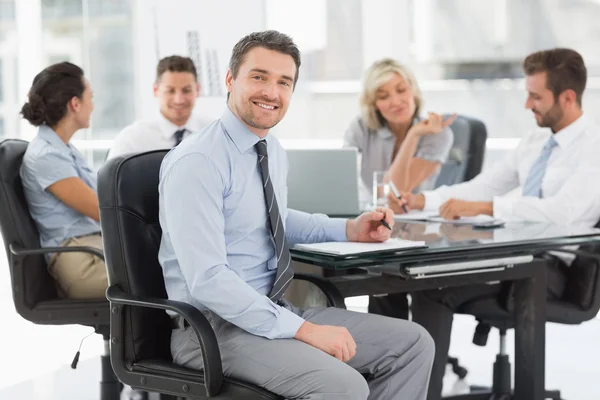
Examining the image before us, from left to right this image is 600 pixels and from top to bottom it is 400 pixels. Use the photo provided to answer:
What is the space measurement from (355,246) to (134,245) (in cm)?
60

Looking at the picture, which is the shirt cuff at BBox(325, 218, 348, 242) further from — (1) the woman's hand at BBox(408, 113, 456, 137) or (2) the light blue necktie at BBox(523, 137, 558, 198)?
(1) the woman's hand at BBox(408, 113, 456, 137)

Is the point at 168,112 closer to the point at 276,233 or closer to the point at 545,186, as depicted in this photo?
the point at 545,186

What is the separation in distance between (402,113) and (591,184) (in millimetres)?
1194

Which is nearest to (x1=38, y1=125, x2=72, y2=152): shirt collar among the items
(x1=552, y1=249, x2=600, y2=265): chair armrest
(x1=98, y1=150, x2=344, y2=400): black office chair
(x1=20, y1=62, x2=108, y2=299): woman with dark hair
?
(x1=20, y1=62, x2=108, y2=299): woman with dark hair

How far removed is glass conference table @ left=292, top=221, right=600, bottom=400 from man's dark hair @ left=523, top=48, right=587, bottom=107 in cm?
75

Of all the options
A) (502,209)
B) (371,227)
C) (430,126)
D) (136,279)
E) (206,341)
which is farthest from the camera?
(430,126)

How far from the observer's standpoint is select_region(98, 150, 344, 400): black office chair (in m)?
2.20

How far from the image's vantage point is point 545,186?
3.58 metres

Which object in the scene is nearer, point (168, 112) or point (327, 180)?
point (327, 180)

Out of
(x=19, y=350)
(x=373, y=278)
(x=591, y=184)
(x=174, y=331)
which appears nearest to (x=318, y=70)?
(x=19, y=350)

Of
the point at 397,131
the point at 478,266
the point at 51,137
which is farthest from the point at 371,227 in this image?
the point at 397,131

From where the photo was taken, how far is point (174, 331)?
228 cm

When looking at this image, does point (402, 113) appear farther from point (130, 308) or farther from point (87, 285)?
point (130, 308)

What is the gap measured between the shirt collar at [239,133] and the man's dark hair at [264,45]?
0.12m
